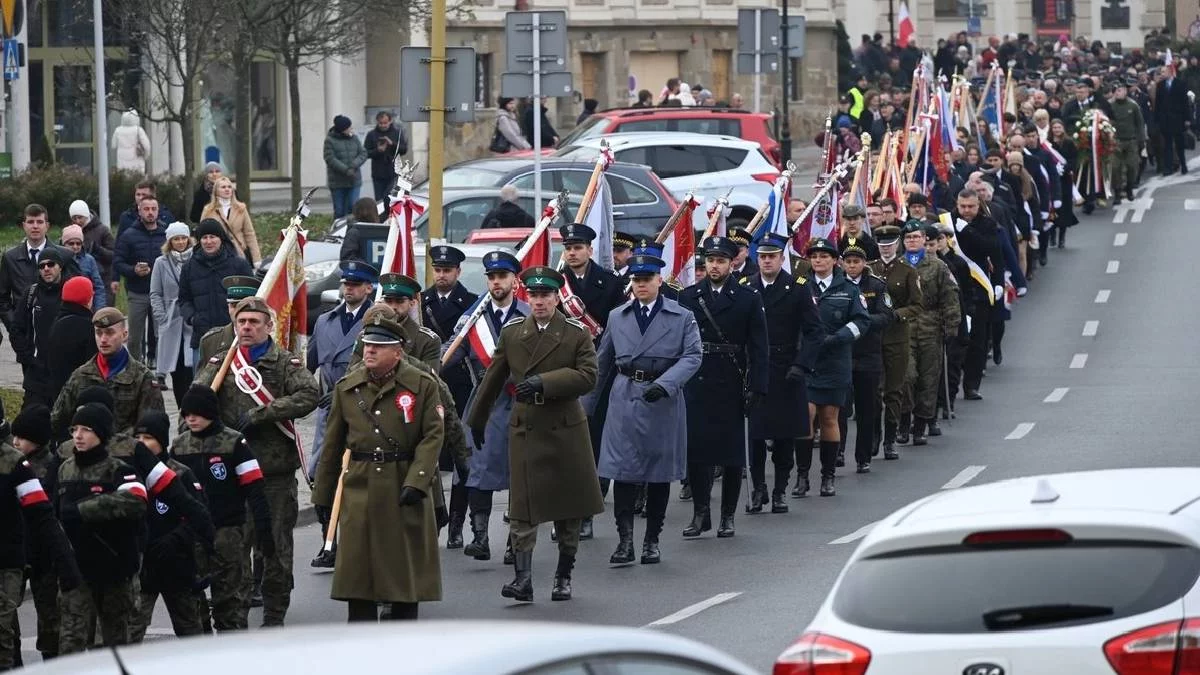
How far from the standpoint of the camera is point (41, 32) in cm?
4288

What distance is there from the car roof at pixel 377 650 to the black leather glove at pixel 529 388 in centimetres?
779

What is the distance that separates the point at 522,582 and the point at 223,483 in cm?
206

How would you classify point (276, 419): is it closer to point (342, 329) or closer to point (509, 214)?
point (342, 329)

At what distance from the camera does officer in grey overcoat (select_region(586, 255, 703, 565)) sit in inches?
558

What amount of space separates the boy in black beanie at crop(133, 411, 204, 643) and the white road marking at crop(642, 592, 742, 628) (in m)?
2.40

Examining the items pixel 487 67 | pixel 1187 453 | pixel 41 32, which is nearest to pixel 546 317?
pixel 1187 453

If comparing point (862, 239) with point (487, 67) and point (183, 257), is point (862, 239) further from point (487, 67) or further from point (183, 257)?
point (487, 67)

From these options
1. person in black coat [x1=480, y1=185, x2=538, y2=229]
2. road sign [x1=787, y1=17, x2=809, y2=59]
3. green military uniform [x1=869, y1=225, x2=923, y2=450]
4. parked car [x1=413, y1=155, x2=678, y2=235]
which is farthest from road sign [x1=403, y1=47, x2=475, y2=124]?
road sign [x1=787, y1=17, x2=809, y2=59]

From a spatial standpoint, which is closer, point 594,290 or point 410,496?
point 410,496

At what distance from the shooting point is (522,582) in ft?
42.3

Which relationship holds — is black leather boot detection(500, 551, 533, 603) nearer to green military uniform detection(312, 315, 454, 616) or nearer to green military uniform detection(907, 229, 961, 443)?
green military uniform detection(312, 315, 454, 616)

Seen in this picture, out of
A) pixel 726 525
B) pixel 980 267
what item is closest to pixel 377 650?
pixel 726 525

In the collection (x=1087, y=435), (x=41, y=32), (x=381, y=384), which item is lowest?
(x=1087, y=435)

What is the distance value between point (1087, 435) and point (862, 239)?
93.3 inches
